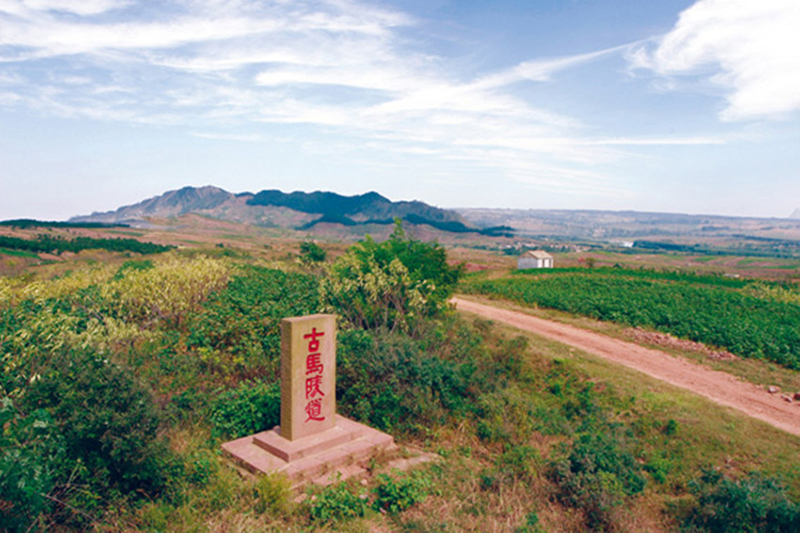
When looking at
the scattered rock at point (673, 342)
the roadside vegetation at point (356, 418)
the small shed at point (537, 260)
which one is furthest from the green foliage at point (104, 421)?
the small shed at point (537, 260)

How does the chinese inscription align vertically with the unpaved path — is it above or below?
above

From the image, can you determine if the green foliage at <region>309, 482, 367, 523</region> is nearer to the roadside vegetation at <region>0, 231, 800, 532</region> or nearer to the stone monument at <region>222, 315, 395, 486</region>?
the roadside vegetation at <region>0, 231, 800, 532</region>

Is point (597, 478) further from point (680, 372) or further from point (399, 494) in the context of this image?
point (680, 372)

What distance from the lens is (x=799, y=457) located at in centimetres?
858

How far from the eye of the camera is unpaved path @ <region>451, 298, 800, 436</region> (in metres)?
10.5

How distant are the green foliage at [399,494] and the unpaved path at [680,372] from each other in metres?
7.56

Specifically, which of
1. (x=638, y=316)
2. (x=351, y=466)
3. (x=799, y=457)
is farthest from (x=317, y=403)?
(x=638, y=316)

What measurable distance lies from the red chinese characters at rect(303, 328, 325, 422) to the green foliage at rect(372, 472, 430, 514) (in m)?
1.49

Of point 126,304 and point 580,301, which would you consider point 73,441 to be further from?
point 580,301

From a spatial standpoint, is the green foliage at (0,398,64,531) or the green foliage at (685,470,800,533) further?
the green foliage at (685,470,800,533)

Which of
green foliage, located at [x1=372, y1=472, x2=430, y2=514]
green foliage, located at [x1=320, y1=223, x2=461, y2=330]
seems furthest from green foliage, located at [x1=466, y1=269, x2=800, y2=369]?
green foliage, located at [x1=372, y1=472, x2=430, y2=514]

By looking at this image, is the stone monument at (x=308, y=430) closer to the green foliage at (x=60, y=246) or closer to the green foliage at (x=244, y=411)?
the green foliage at (x=244, y=411)

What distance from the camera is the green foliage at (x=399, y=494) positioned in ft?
20.4

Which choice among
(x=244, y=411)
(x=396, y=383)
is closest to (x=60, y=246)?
(x=244, y=411)
